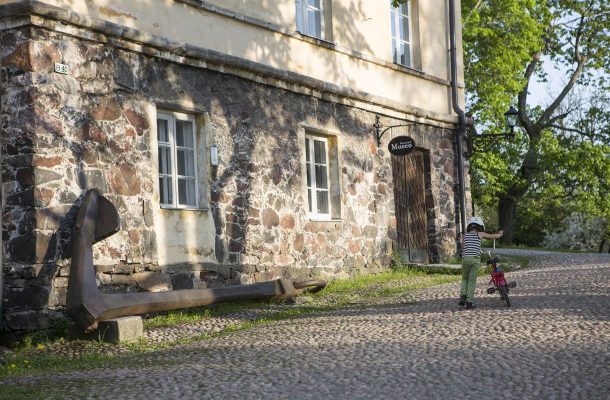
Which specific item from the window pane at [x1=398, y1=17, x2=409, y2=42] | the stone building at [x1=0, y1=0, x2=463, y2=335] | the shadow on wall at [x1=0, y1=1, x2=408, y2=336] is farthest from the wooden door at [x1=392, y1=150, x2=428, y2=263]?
the shadow on wall at [x1=0, y1=1, x2=408, y2=336]

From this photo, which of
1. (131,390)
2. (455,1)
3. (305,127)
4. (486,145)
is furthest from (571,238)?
(131,390)

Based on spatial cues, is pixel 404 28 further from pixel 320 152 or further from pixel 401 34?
pixel 320 152

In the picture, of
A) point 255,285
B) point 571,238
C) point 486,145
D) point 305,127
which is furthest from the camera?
point 571,238

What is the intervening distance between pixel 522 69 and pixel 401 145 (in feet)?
42.9

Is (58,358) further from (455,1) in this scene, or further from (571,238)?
(571,238)

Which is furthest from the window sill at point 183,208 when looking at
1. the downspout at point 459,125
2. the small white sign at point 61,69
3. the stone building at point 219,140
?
the downspout at point 459,125

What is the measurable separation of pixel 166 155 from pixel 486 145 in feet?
56.2

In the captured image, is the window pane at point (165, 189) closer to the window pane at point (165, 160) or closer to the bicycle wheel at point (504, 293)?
the window pane at point (165, 160)

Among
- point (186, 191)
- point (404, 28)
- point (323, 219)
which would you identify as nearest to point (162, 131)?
point (186, 191)

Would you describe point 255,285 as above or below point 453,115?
below

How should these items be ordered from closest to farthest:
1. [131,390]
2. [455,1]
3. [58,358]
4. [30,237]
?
[131,390] → [58,358] → [30,237] → [455,1]

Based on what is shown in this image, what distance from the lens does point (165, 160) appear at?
1225 centimetres

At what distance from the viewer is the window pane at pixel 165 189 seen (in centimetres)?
1216

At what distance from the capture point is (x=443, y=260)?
1869 cm
